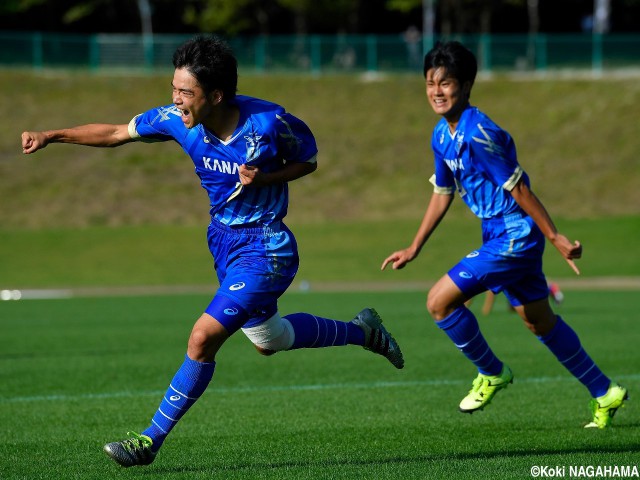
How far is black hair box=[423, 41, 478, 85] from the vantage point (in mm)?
7078

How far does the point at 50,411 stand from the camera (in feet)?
27.1

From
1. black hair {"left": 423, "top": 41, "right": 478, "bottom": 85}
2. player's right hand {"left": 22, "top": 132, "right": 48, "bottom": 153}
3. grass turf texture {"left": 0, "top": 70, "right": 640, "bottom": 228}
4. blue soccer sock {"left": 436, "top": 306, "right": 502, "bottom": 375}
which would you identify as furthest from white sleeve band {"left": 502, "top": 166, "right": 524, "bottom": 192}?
grass turf texture {"left": 0, "top": 70, "right": 640, "bottom": 228}

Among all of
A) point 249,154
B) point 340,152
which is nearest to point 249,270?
point 249,154

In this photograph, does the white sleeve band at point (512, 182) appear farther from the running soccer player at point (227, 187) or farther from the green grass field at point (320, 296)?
the green grass field at point (320, 296)

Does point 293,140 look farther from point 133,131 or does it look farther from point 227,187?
point 133,131

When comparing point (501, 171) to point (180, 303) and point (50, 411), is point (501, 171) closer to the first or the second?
point (50, 411)

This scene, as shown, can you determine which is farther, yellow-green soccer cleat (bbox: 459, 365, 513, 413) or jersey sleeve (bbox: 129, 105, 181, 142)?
yellow-green soccer cleat (bbox: 459, 365, 513, 413)

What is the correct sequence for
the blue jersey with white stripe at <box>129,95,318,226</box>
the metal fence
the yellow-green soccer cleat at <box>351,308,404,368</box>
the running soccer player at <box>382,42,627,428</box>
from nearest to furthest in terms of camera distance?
1. the blue jersey with white stripe at <box>129,95,318,226</box>
2. the running soccer player at <box>382,42,627,428</box>
3. the yellow-green soccer cleat at <box>351,308,404,368</box>
4. the metal fence

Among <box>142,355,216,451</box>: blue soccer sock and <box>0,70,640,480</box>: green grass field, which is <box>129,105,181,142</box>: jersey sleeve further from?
<box>0,70,640,480</box>: green grass field

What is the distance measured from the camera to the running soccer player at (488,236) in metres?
6.94

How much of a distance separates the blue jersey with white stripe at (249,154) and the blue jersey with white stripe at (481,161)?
3.88ft

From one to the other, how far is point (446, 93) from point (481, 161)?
50cm

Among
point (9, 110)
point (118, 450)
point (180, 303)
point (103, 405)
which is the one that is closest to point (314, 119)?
point (9, 110)

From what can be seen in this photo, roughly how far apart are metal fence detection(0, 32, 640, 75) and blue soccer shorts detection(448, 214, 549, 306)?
38.1 metres
